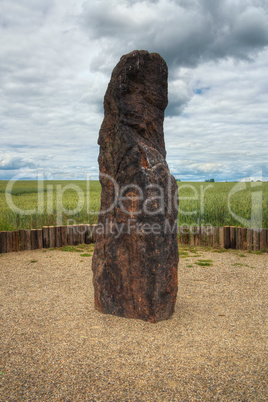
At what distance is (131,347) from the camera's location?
12.8ft

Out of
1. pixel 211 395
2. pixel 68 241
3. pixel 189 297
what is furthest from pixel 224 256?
pixel 211 395

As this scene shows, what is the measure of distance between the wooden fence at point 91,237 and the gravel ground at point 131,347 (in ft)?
Answer: 9.27

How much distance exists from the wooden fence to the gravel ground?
111 inches

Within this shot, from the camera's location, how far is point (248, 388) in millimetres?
3197

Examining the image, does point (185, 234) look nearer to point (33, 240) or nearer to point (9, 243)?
point (33, 240)

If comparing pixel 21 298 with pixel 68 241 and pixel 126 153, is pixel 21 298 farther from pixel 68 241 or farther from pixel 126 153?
pixel 68 241

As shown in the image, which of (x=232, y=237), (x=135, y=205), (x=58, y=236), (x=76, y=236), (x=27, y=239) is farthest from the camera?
(x=76, y=236)

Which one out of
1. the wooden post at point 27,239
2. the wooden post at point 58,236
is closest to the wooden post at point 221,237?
the wooden post at point 58,236

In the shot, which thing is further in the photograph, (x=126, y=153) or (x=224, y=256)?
(x=224, y=256)

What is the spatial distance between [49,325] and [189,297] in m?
2.46

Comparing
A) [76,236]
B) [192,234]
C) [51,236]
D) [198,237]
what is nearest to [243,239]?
[198,237]

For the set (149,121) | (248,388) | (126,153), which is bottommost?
(248,388)

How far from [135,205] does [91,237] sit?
594cm

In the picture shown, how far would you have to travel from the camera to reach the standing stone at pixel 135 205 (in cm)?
432
